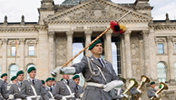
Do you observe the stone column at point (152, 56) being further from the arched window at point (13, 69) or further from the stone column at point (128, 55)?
the arched window at point (13, 69)

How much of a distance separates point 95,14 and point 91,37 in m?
4.54

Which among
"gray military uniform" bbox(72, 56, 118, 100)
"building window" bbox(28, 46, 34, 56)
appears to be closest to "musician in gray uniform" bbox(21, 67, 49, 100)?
"gray military uniform" bbox(72, 56, 118, 100)

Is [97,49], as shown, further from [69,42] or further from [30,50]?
[30,50]

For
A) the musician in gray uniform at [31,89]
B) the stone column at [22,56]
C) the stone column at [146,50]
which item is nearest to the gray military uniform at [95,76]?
the musician in gray uniform at [31,89]

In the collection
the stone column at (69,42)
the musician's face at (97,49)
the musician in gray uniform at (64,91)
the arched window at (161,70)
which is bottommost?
the arched window at (161,70)

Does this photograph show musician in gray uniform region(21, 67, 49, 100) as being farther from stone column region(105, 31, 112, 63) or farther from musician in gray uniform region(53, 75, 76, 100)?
stone column region(105, 31, 112, 63)

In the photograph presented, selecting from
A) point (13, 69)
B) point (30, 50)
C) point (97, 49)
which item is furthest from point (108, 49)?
point (97, 49)

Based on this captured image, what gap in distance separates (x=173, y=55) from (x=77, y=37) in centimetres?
1627

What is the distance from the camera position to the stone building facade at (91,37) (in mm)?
44531

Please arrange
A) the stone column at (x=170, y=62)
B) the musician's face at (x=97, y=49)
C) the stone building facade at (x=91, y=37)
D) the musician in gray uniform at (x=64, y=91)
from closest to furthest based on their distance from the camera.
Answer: the musician's face at (x=97, y=49) < the musician in gray uniform at (x=64, y=91) < the stone building facade at (x=91, y=37) < the stone column at (x=170, y=62)

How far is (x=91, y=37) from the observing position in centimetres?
4844

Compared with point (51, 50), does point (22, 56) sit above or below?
below

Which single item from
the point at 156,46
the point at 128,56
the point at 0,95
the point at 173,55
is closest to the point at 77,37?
the point at 128,56

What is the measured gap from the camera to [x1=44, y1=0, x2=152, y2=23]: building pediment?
44781 millimetres
